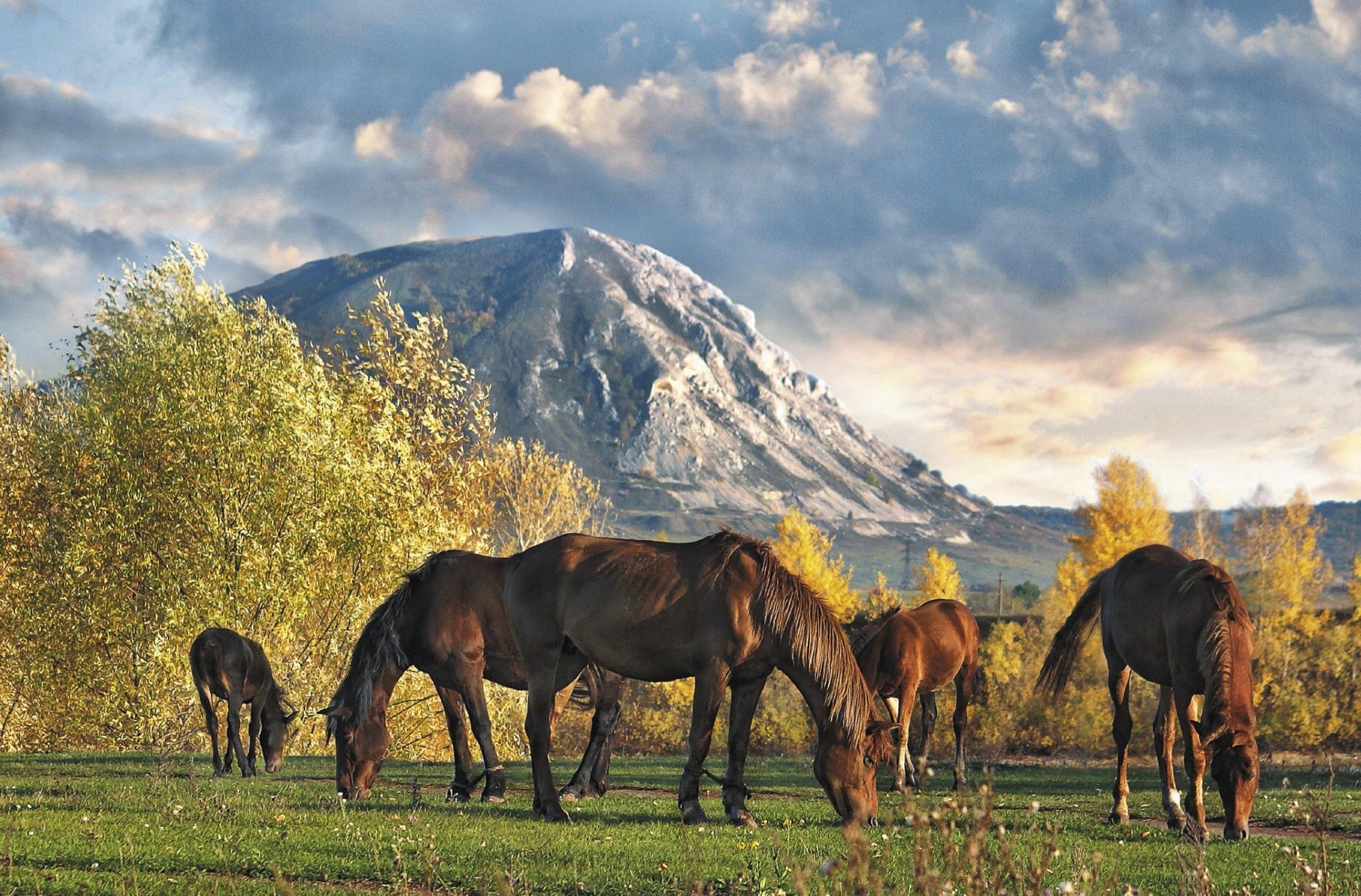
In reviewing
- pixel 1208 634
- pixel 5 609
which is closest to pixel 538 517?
pixel 5 609

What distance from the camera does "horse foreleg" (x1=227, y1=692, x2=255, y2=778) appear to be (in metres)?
15.9

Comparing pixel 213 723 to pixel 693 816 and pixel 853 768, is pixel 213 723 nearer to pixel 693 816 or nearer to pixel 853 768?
pixel 693 816

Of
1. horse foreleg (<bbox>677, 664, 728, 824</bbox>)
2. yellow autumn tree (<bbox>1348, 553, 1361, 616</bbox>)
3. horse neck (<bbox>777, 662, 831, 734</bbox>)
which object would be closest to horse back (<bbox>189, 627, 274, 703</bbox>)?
horse foreleg (<bbox>677, 664, 728, 824</bbox>)

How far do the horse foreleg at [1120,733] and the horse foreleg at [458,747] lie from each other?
758 cm

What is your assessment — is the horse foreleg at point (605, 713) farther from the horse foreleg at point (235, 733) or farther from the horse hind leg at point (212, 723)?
the horse hind leg at point (212, 723)

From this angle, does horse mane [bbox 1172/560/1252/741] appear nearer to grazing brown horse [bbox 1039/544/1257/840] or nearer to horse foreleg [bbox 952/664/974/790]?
grazing brown horse [bbox 1039/544/1257/840]

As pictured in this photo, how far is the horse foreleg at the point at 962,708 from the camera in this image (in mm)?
16594

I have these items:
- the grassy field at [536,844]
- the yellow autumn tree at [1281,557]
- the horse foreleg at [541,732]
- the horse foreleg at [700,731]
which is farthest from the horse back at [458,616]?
the yellow autumn tree at [1281,557]

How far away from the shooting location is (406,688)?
29891 millimetres

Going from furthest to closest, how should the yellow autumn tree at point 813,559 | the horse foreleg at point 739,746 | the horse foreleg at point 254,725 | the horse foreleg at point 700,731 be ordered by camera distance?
the yellow autumn tree at point 813,559, the horse foreleg at point 254,725, the horse foreleg at point 739,746, the horse foreleg at point 700,731

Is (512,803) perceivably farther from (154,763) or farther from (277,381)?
(277,381)

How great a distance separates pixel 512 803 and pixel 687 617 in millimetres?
3768

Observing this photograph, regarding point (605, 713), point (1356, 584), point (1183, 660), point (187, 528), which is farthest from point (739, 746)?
point (1356, 584)

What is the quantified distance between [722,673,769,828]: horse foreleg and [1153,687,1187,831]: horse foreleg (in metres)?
4.44
